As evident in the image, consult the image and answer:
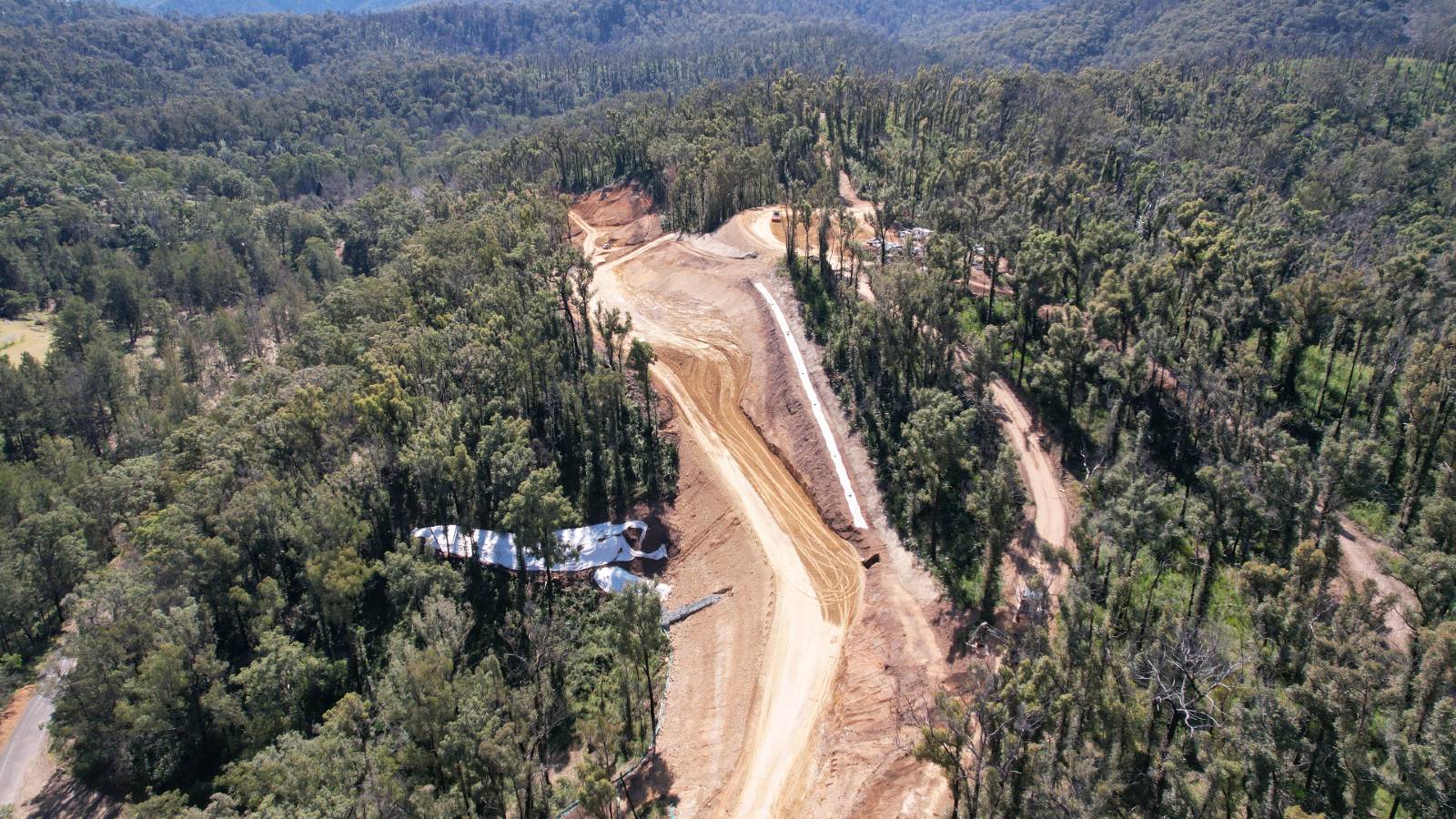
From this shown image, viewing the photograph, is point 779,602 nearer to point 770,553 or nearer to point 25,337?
point 770,553

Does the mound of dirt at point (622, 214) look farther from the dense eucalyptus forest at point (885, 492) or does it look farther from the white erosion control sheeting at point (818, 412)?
the white erosion control sheeting at point (818, 412)

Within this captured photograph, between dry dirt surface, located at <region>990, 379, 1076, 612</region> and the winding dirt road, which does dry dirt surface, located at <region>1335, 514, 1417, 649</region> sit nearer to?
dry dirt surface, located at <region>990, 379, 1076, 612</region>

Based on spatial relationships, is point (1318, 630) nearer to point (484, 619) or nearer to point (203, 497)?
point (484, 619)

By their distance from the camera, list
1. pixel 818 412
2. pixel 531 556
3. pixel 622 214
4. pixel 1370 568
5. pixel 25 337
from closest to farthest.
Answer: pixel 1370 568, pixel 531 556, pixel 818 412, pixel 25 337, pixel 622 214

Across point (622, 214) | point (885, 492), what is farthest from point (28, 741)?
point (622, 214)

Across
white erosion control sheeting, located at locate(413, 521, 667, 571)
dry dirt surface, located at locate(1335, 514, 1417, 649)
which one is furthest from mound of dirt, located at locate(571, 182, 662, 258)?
dry dirt surface, located at locate(1335, 514, 1417, 649)

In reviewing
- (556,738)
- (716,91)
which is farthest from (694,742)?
(716,91)
